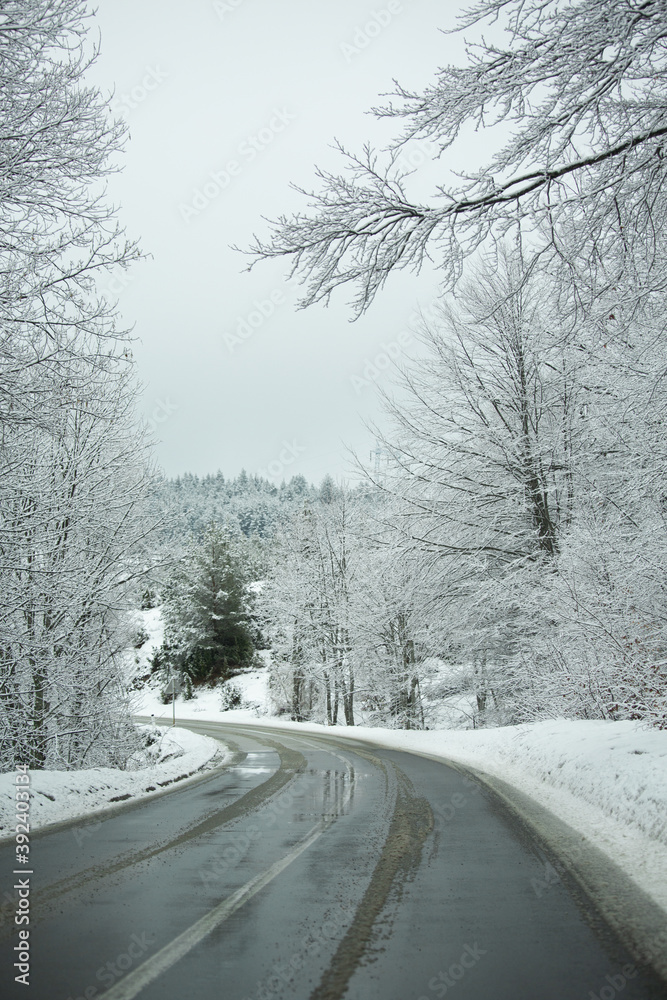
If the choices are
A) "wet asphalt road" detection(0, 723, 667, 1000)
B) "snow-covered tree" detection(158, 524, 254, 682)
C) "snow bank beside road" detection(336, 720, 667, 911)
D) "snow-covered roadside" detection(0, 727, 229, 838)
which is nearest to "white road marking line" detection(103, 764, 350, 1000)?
"wet asphalt road" detection(0, 723, 667, 1000)

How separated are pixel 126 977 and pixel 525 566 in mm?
13611

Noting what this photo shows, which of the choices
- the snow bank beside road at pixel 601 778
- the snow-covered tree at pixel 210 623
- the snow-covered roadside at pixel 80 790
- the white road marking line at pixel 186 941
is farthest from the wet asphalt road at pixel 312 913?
the snow-covered tree at pixel 210 623

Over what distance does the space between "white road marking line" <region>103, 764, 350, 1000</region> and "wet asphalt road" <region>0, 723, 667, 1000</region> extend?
0.01 m

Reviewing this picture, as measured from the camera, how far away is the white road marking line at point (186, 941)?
3.20 metres

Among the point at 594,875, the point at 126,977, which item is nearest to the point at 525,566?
the point at 594,875

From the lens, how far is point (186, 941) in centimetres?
379

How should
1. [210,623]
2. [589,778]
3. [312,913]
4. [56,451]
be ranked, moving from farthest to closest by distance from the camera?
[210,623], [56,451], [589,778], [312,913]

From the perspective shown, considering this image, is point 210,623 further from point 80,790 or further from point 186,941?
point 186,941

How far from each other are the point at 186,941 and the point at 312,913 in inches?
31.9

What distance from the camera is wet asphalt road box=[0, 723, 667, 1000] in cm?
326

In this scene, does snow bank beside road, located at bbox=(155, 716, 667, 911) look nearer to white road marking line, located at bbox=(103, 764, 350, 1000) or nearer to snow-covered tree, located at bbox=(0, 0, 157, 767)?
white road marking line, located at bbox=(103, 764, 350, 1000)

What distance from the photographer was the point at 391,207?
20.5 ft

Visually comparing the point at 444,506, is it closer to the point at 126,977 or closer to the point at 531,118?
the point at 531,118

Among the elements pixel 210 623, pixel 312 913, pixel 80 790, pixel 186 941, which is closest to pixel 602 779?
pixel 312 913
